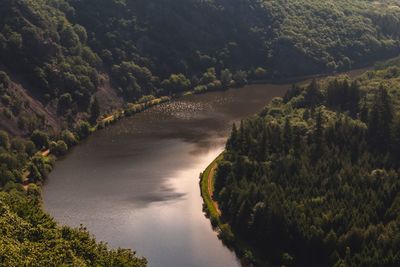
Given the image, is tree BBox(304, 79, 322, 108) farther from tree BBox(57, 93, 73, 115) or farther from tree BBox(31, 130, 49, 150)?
tree BBox(31, 130, 49, 150)

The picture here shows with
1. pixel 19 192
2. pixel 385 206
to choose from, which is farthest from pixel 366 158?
pixel 19 192

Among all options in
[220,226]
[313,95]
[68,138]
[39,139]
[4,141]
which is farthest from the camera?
[313,95]

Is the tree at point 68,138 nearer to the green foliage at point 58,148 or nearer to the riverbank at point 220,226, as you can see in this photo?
the green foliage at point 58,148

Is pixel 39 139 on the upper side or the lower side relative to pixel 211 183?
upper

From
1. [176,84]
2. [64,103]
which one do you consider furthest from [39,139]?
[176,84]

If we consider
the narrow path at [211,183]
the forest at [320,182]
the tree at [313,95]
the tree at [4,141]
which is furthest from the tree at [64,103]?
the tree at [313,95]

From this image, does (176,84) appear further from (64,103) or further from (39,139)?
(39,139)

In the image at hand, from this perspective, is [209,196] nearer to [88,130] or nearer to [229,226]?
[229,226]

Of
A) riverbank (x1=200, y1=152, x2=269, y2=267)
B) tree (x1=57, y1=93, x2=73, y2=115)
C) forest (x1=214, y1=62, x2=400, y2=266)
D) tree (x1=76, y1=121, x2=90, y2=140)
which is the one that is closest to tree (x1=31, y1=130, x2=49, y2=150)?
tree (x1=76, y1=121, x2=90, y2=140)
